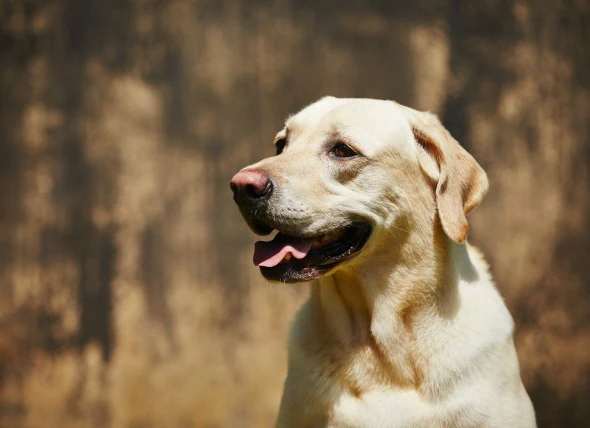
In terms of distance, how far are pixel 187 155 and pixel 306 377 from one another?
2.64 m

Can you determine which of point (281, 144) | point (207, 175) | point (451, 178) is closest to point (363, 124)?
point (451, 178)

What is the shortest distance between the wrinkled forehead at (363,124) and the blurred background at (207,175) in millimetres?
2120

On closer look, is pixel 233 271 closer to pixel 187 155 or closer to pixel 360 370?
pixel 187 155

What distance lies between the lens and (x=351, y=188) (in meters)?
Answer: 3.00

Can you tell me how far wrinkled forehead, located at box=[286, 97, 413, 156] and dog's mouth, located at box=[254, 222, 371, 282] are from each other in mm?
343

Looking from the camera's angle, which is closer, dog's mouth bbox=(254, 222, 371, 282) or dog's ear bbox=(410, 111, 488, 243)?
dog's mouth bbox=(254, 222, 371, 282)

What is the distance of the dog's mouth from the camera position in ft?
9.30

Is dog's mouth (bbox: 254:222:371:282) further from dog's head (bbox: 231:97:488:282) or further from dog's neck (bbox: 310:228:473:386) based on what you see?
dog's neck (bbox: 310:228:473:386)

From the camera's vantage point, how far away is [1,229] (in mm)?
5188

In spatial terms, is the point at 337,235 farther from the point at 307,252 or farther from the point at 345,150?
the point at 345,150

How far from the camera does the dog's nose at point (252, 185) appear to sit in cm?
276

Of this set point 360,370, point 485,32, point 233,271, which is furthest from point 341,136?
point 485,32

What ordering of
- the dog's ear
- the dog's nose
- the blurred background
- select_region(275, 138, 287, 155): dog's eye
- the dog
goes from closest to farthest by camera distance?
the dog's nose, the dog, the dog's ear, select_region(275, 138, 287, 155): dog's eye, the blurred background

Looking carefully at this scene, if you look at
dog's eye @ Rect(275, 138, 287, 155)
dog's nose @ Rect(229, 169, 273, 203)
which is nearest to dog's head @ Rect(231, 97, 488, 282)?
dog's nose @ Rect(229, 169, 273, 203)
